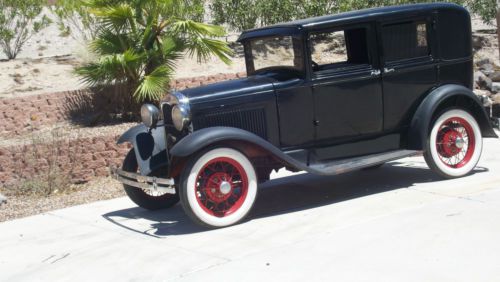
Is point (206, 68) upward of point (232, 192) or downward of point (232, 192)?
upward

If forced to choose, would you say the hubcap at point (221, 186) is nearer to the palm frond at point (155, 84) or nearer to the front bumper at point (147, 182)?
the front bumper at point (147, 182)

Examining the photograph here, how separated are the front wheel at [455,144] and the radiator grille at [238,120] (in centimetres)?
176

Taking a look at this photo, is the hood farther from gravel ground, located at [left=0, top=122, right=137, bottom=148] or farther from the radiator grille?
gravel ground, located at [left=0, top=122, right=137, bottom=148]

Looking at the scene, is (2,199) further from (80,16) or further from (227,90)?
(80,16)

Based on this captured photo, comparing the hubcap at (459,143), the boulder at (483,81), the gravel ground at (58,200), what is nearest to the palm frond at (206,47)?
the gravel ground at (58,200)

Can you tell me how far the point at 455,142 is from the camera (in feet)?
23.6

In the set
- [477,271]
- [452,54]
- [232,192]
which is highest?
[452,54]

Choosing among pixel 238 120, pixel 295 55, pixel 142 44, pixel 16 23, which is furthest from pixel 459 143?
pixel 16 23

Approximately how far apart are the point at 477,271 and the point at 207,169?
2.47 m

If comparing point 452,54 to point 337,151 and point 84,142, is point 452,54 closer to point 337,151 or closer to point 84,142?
point 337,151

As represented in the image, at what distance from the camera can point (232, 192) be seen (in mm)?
6230

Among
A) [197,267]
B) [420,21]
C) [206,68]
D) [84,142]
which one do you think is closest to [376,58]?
[420,21]

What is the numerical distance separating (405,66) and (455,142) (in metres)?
0.95

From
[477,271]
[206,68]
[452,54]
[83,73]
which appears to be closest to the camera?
[477,271]
